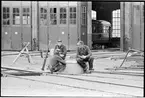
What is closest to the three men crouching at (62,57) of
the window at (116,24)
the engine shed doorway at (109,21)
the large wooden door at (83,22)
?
the large wooden door at (83,22)

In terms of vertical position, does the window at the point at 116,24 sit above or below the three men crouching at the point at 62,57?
above

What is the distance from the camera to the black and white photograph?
8883mm

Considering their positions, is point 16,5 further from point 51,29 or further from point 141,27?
point 141,27

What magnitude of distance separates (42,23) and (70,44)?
247 cm

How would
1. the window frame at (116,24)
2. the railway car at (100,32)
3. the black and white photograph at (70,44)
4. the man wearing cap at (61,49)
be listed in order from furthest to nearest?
1. the window frame at (116,24)
2. the railway car at (100,32)
3. the man wearing cap at (61,49)
4. the black and white photograph at (70,44)

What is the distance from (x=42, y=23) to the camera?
22031mm

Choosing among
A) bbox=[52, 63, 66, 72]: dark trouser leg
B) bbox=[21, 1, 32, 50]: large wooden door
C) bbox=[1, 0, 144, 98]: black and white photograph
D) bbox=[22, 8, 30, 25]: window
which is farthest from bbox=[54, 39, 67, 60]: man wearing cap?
bbox=[22, 8, 30, 25]: window

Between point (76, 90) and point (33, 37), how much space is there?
50.1 feet

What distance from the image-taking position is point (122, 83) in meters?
8.10

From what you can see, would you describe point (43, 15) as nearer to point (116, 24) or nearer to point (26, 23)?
point (26, 23)

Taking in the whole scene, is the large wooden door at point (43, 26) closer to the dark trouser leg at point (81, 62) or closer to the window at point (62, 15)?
the window at point (62, 15)

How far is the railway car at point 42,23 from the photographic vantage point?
71.5 ft

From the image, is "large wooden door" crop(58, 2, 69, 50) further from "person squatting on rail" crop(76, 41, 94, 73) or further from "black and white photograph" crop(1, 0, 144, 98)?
"person squatting on rail" crop(76, 41, 94, 73)

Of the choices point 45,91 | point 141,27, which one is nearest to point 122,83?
point 45,91
